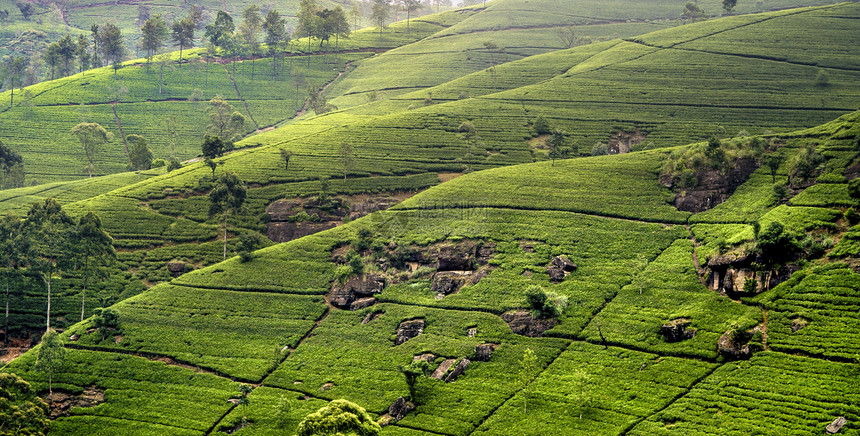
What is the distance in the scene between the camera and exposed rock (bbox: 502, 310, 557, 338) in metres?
70.2

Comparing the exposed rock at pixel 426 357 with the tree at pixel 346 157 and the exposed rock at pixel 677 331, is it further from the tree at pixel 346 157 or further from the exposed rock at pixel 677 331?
the tree at pixel 346 157

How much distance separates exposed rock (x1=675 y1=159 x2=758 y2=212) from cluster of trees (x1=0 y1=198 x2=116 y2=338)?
83.9 m

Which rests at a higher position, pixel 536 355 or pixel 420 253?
pixel 420 253

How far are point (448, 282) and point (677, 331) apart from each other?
29095mm

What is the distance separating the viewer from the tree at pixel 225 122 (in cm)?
15838

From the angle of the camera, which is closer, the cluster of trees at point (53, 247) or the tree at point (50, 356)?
the tree at point (50, 356)

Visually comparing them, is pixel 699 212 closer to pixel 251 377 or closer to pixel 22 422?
pixel 251 377

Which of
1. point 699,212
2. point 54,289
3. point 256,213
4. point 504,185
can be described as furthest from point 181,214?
point 699,212

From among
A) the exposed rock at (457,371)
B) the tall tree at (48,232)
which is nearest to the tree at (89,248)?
the tall tree at (48,232)

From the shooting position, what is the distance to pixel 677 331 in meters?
64.2

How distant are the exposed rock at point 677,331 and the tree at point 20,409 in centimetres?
6384

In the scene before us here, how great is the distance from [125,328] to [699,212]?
3160 inches

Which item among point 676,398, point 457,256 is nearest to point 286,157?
point 457,256

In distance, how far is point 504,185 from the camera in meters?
103
